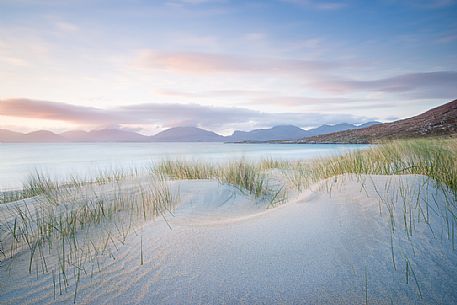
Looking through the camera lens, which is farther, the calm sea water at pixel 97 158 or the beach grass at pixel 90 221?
Result: the calm sea water at pixel 97 158

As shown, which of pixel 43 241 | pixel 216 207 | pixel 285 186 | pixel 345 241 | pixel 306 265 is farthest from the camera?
pixel 285 186

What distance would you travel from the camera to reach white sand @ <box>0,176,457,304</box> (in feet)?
5.70

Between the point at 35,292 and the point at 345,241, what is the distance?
234 centimetres

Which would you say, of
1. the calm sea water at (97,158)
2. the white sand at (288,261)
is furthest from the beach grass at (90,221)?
the calm sea water at (97,158)

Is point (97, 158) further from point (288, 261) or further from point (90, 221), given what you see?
point (288, 261)

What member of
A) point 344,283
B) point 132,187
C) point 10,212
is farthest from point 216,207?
point 10,212

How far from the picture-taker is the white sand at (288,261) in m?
1.74

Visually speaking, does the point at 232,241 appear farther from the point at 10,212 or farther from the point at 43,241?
the point at 10,212

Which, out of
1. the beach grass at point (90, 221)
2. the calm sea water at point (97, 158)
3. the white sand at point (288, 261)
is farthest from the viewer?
the calm sea water at point (97, 158)

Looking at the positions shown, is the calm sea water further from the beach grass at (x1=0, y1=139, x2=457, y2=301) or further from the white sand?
the white sand

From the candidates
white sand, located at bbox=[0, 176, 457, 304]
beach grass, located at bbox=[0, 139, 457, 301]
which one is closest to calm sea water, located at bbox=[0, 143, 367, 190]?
beach grass, located at bbox=[0, 139, 457, 301]

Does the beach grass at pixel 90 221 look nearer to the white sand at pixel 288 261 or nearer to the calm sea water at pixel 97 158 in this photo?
the white sand at pixel 288 261

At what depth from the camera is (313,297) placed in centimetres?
170

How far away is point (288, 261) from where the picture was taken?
204 centimetres
